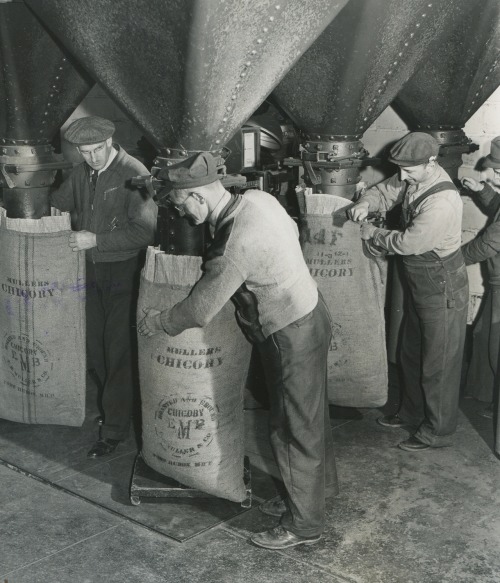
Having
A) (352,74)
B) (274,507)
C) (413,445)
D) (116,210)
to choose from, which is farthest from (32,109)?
(413,445)

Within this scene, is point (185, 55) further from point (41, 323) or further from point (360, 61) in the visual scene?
point (41, 323)

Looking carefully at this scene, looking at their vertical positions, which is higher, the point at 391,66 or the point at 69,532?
the point at 391,66

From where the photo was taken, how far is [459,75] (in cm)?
484

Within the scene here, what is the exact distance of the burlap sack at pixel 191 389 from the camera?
11.3 ft

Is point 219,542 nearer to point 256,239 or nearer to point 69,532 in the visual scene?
point 69,532

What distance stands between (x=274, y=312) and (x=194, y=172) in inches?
23.5

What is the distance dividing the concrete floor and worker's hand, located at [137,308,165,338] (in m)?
0.80

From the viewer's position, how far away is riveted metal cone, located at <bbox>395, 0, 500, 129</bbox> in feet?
15.2

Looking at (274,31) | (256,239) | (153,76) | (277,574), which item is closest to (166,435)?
(277,574)

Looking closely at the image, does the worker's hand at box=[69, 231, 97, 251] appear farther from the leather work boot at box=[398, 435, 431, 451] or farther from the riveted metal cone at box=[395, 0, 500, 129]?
the riveted metal cone at box=[395, 0, 500, 129]

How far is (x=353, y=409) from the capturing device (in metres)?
4.77

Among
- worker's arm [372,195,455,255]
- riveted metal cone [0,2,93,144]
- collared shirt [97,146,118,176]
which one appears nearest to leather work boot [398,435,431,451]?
worker's arm [372,195,455,255]

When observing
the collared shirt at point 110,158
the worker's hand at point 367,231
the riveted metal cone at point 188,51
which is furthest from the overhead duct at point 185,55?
the worker's hand at point 367,231

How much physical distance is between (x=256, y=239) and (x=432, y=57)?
2.34 meters
